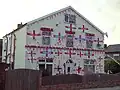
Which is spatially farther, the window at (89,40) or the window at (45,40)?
the window at (89,40)

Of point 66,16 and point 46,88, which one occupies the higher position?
point 66,16

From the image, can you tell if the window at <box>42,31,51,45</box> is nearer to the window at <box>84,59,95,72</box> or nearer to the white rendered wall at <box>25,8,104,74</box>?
the white rendered wall at <box>25,8,104,74</box>

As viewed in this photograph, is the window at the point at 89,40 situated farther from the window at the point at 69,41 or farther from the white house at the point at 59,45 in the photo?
the window at the point at 69,41

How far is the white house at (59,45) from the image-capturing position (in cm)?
3341

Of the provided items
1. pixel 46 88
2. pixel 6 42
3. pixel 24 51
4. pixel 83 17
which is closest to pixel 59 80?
pixel 46 88

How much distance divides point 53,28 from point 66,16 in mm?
3019

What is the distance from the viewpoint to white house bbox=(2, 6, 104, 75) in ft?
110

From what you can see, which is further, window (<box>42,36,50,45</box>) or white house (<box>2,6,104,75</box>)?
window (<box>42,36,50,45</box>)

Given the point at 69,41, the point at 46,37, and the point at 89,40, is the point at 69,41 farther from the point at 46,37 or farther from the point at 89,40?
the point at 46,37

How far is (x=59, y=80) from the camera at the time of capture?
22672 mm

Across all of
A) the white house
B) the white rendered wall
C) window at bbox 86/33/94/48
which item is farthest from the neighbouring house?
window at bbox 86/33/94/48

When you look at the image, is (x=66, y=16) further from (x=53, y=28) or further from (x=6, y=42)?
(x=6, y=42)

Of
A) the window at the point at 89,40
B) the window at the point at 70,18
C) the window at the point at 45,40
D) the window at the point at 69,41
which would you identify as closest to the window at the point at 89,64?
the window at the point at 89,40

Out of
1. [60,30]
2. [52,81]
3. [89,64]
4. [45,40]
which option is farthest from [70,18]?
[52,81]
